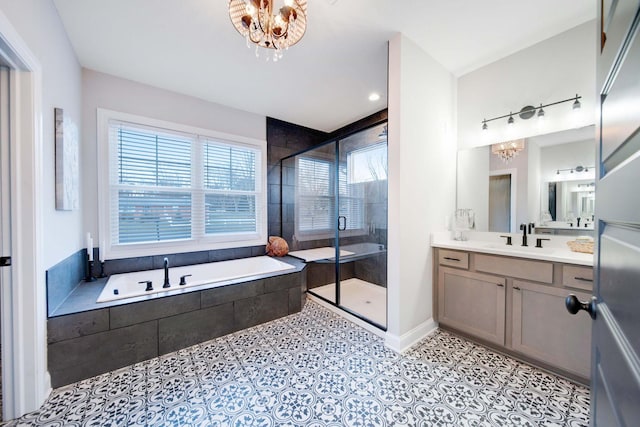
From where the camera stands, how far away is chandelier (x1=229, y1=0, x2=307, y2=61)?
1406mm

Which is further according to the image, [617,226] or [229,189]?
[229,189]

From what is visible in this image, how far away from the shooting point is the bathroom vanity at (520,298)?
1612mm

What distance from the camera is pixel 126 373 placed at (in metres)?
1.77

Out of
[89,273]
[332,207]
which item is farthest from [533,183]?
[89,273]

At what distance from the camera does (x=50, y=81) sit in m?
1.68

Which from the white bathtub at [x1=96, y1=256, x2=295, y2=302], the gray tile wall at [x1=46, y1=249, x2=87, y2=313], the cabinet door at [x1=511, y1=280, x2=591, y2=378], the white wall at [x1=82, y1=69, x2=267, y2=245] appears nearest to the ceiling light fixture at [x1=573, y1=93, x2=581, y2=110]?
the cabinet door at [x1=511, y1=280, x2=591, y2=378]

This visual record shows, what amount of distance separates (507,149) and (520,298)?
1367mm

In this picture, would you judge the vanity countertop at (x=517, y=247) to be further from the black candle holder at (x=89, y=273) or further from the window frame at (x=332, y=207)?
the black candle holder at (x=89, y=273)

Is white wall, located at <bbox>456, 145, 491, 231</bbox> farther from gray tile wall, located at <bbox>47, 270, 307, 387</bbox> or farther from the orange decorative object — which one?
the orange decorative object

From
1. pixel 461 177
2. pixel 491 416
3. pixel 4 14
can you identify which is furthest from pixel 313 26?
→ pixel 491 416

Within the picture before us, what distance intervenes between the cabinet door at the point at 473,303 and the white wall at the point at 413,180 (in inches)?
5.3

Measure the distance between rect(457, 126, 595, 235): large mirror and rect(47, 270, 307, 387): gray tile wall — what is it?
2.21 m

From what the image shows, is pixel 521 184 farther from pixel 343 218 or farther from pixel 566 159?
pixel 343 218

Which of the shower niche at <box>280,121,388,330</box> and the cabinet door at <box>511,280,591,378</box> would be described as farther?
the shower niche at <box>280,121,388,330</box>
